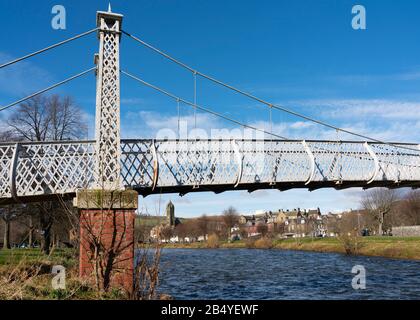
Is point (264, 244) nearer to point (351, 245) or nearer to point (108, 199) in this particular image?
point (351, 245)

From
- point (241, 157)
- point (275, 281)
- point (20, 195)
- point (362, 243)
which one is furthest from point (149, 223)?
point (362, 243)

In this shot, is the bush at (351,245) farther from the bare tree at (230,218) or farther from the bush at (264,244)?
the bare tree at (230,218)

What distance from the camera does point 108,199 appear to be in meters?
12.8

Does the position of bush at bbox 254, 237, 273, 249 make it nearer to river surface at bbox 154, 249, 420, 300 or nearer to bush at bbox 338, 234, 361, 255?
bush at bbox 338, 234, 361, 255

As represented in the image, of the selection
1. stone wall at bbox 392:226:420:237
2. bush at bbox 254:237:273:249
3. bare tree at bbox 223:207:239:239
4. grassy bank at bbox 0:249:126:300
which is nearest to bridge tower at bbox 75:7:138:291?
grassy bank at bbox 0:249:126:300

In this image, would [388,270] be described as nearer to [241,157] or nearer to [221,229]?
[241,157]

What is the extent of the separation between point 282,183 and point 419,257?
99.6ft

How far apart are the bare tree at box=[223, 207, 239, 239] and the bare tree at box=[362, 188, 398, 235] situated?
175 feet

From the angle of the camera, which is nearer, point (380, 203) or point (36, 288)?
point (36, 288)

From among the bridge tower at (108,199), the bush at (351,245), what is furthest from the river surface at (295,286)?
the bush at (351,245)

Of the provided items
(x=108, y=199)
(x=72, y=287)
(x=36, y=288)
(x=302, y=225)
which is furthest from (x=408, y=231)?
(x=302, y=225)

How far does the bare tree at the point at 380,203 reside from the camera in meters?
82.6

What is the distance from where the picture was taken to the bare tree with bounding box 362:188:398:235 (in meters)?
82.6

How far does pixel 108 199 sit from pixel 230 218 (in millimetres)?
134660
